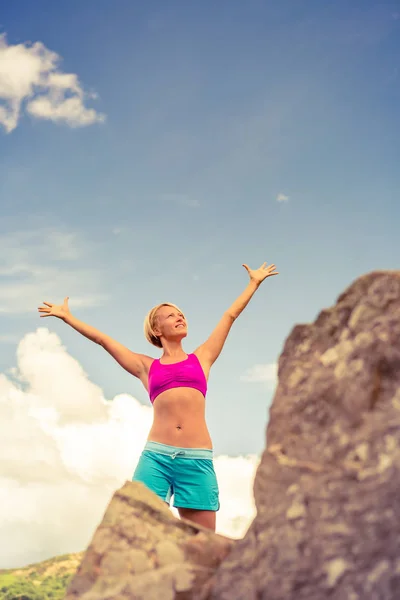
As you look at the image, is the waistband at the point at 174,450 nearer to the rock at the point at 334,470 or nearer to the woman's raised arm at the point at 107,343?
the woman's raised arm at the point at 107,343

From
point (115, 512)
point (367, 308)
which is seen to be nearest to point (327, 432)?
point (367, 308)

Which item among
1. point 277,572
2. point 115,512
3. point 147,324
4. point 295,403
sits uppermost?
point 147,324

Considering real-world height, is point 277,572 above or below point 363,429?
below

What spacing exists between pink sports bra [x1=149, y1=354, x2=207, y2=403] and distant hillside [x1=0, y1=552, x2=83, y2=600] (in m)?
21.2

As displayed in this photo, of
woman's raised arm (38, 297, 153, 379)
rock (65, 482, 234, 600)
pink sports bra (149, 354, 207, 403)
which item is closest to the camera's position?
rock (65, 482, 234, 600)

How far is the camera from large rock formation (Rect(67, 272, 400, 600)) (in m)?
2.83

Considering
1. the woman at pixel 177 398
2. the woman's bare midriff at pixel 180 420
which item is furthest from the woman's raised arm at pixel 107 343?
the woman's bare midriff at pixel 180 420

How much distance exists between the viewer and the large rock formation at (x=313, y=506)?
2.83 meters

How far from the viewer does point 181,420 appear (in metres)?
6.32

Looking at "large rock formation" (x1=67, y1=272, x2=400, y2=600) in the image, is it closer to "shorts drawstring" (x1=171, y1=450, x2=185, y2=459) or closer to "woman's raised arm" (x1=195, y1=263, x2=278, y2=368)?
"shorts drawstring" (x1=171, y1=450, x2=185, y2=459)

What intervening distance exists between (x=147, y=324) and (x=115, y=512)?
11.7 feet

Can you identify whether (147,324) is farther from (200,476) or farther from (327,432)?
(327,432)

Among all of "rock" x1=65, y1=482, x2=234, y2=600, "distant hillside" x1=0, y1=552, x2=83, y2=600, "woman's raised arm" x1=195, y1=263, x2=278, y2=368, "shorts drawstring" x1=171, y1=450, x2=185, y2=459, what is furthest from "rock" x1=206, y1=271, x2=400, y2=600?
"distant hillside" x1=0, y1=552, x2=83, y2=600

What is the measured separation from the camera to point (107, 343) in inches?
280
